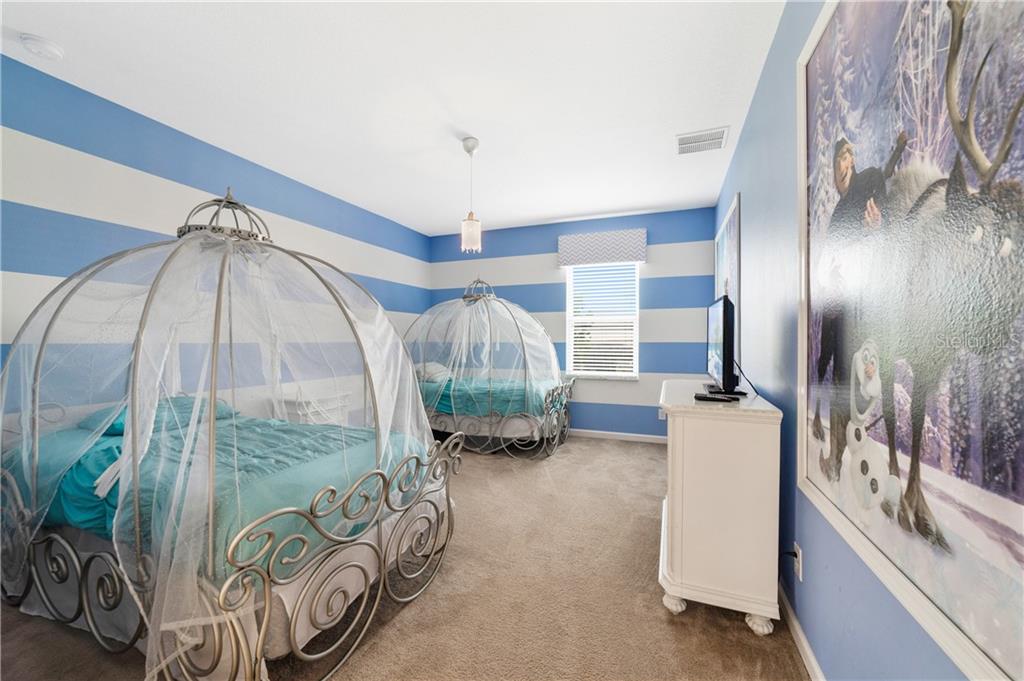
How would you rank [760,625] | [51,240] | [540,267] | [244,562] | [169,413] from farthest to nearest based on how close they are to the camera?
[540,267] < [51,240] < [760,625] < [169,413] < [244,562]

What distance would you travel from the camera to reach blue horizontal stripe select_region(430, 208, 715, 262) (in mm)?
4312

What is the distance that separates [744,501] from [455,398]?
2.82 metres

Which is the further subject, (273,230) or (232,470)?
(273,230)

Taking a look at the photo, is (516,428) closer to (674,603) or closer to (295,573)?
(674,603)

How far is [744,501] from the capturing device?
162 centimetres

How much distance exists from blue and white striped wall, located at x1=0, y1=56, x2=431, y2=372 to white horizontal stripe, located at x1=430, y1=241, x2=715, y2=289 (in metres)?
2.36

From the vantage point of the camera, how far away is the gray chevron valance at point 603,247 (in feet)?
14.6

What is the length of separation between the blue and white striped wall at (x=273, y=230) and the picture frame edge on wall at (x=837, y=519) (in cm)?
298

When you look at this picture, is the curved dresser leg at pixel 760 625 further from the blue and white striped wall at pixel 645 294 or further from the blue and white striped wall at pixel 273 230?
the blue and white striped wall at pixel 273 230

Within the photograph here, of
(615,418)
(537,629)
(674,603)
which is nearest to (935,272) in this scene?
(674,603)

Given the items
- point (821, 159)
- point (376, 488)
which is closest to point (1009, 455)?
point (821, 159)

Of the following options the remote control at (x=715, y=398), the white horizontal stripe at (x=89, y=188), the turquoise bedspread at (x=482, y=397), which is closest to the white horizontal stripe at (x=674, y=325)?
the turquoise bedspread at (x=482, y=397)

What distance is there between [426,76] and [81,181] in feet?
6.85

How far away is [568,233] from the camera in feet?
15.7
